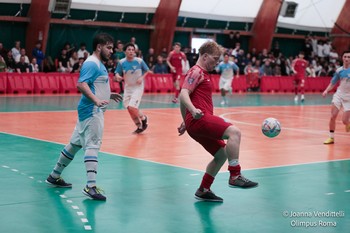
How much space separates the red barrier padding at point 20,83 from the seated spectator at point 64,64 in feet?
7.95

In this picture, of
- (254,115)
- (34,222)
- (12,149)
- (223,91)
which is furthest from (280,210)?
(223,91)

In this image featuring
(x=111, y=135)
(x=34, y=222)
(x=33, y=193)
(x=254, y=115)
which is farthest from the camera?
(x=254, y=115)

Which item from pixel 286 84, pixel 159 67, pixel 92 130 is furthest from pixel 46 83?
pixel 92 130

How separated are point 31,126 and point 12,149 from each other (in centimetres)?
468

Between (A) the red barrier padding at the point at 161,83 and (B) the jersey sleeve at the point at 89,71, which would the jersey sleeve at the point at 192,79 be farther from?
(A) the red barrier padding at the point at 161,83

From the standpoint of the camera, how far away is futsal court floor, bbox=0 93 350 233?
8.63m

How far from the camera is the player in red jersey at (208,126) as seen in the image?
9.62 metres

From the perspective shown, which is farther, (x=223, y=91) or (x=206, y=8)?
(x=206, y=8)

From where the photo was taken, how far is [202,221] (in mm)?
8789

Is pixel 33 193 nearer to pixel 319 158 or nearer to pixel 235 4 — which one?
pixel 319 158

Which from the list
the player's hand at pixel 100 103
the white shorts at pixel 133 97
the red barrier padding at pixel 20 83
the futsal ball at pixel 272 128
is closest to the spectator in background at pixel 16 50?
the red barrier padding at pixel 20 83

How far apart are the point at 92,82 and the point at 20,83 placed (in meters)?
23.0

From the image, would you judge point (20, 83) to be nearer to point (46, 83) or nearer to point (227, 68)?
point (46, 83)

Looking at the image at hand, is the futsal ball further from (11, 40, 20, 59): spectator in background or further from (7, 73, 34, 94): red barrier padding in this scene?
(11, 40, 20, 59): spectator in background
